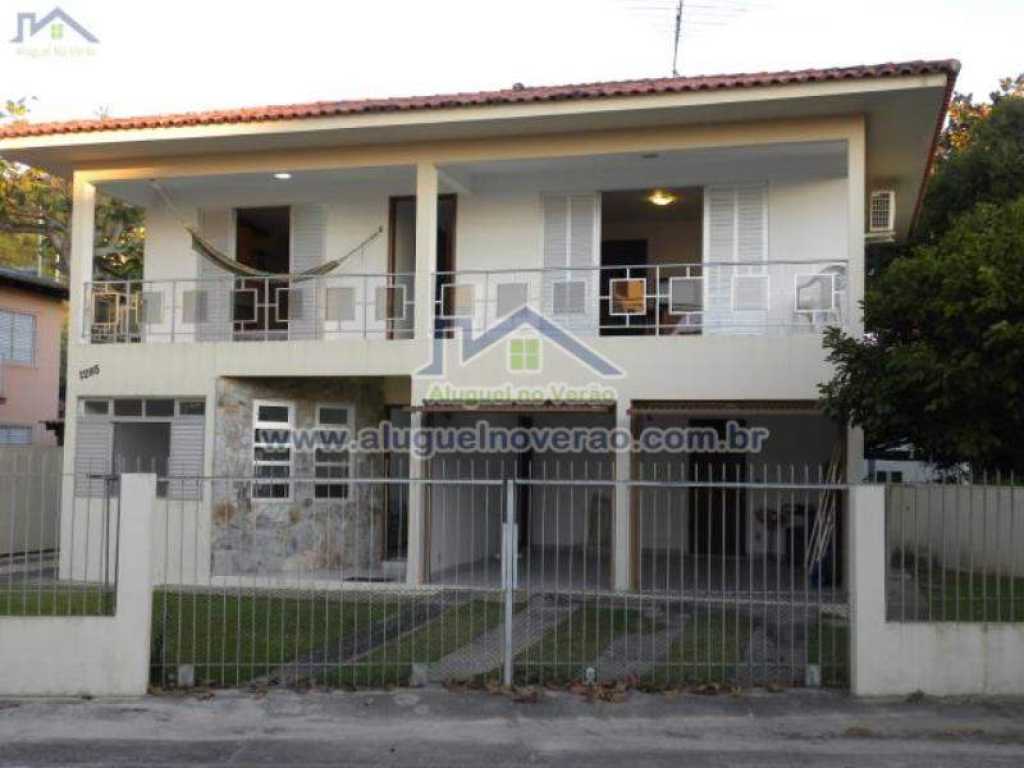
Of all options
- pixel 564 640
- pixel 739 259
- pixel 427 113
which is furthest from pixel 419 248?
pixel 564 640

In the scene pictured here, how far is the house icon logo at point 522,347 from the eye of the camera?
12.2 metres

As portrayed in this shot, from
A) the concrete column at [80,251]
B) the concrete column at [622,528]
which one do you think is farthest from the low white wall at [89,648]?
the concrete column at [80,251]

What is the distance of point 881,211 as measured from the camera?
14.8 meters

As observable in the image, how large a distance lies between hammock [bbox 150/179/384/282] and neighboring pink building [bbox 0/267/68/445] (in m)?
8.78

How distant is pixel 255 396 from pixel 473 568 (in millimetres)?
3830

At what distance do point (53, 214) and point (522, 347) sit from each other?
39.7ft

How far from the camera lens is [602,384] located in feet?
39.8

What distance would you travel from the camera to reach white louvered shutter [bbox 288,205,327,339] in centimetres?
1399

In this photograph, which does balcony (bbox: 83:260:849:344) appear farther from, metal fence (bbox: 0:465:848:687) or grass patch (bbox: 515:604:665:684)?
grass patch (bbox: 515:604:665:684)

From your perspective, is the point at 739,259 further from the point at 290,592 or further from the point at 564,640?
the point at 290,592

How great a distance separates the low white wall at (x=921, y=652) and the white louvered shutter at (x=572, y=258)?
20.5ft

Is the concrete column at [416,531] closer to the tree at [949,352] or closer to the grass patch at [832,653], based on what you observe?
the grass patch at [832,653]

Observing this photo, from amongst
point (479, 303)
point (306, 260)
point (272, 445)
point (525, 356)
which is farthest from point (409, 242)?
point (272, 445)

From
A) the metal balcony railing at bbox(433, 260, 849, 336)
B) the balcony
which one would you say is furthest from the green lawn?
the metal balcony railing at bbox(433, 260, 849, 336)
